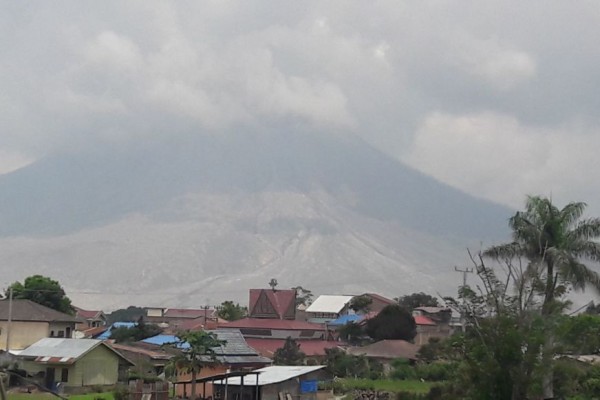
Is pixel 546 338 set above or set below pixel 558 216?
below

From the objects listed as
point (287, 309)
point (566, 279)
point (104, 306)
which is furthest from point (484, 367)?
point (104, 306)

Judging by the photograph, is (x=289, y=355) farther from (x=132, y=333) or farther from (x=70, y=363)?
(x=70, y=363)

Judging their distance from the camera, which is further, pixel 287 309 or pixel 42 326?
pixel 287 309

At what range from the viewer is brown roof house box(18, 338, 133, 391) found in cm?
5031

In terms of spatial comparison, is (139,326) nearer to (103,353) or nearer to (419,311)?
(103,353)

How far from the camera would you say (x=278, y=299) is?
340 ft

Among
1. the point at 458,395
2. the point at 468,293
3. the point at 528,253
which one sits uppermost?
the point at 528,253

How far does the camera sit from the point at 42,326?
64875mm

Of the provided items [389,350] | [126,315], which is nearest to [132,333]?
[389,350]

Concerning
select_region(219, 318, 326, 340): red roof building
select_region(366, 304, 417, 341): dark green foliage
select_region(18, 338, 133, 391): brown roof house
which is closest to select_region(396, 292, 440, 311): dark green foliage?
select_region(219, 318, 326, 340): red roof building

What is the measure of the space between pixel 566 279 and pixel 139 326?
55517 millimetres

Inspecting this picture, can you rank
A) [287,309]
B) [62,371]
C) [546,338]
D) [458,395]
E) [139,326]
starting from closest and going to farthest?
1. [546,338]
2. [458,395]
3. [62,371]
4. [139,326]
5. [287,309]

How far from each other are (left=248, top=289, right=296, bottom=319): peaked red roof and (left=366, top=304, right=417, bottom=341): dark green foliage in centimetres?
2078

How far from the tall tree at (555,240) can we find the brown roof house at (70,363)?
26.3 meters
